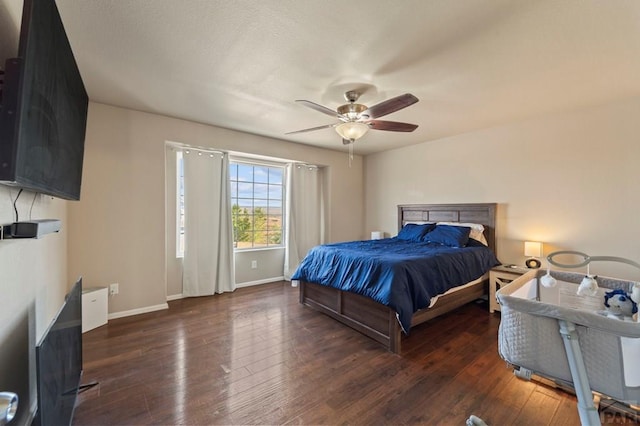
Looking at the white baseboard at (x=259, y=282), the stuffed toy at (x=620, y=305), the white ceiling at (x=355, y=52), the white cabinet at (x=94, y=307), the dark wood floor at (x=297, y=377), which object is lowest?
the dark wood floor at (x=297, y=377)

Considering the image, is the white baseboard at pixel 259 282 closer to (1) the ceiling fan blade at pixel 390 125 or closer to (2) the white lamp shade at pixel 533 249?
(1) the ceiling fan blade at pixel 390 125

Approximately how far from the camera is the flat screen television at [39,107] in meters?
0.86

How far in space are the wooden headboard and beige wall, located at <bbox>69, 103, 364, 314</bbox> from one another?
3.59m

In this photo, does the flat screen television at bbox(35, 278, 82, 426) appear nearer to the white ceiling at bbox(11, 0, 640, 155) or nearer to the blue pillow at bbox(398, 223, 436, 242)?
the white ceiling at bbox(11, 0, 640, 155)

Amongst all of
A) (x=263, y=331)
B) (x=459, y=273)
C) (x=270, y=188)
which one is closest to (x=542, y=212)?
(x=459, y=273)

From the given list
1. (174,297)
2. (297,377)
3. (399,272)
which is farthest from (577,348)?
(174,297)

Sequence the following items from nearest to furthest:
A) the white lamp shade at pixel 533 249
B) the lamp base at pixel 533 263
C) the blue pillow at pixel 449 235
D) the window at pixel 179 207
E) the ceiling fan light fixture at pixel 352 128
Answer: the ceiling fan light fixture at pixel 352 128
the white lamp shade at pixel 533 249
the lamp base at pixel 533 263
the blue pillow at pixel 449 235
the window at pixel 179 207

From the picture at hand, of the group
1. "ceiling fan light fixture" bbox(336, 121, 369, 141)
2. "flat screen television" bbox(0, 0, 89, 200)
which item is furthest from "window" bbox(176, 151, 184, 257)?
"ceiling fan light fixture" bbox(336, 121, 369, 141)

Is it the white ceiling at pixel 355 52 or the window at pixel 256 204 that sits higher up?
the white ceiling at pixel 355 52

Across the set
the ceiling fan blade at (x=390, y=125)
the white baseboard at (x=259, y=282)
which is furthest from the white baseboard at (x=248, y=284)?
the ceiling fan blade at (x=390, y=125)

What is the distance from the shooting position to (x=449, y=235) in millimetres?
3717

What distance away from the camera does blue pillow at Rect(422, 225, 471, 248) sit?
11.8 ft

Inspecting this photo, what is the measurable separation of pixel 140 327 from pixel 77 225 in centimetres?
133

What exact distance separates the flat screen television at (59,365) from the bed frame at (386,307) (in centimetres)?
222
